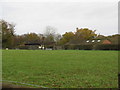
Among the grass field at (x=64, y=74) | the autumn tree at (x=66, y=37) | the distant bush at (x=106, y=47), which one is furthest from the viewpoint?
the autumn tree at (x=66, y=37)

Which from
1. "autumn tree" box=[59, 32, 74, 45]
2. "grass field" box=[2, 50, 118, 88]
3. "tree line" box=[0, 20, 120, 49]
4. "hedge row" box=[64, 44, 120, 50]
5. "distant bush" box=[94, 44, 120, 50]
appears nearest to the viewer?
"grass field" box=[2, 50, 118, 88]

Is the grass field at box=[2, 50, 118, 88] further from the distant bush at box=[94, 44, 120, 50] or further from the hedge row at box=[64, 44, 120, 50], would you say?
the distant bush at box=[94, 44, 120, 50]

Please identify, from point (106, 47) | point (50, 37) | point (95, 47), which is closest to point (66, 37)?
point (50, 37)

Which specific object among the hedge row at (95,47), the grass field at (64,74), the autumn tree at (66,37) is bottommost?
the grass field at (64,74)

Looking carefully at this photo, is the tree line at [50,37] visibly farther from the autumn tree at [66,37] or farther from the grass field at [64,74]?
the grass field at [64,74]

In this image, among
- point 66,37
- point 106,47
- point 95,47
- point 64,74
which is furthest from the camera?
point 66,37

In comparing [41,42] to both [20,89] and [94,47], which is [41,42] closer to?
[94,47]

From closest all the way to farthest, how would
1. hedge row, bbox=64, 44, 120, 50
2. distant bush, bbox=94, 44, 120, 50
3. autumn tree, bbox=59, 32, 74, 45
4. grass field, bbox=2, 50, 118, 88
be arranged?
grass field, bbox=2, 50, 118, 88 < distant bush, bbox=94, 44, 120, 50 < hedge row, bbox=64, 44, 120, 50 < autumn tree, bbox=59, 32, 74, 45

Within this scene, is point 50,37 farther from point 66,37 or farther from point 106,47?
point 106,47

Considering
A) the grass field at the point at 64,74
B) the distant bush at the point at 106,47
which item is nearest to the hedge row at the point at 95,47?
A: the distant bush at the point at 106,47

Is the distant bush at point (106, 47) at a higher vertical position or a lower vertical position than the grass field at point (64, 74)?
higher

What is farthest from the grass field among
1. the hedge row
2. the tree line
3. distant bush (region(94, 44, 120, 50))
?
the tree line

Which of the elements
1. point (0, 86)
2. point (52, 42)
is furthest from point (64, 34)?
point (0, 86)

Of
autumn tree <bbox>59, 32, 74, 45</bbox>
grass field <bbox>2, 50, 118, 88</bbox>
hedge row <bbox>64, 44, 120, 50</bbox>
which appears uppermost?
autumn tree <bbox>59, 32, 74, 45</bbox>
